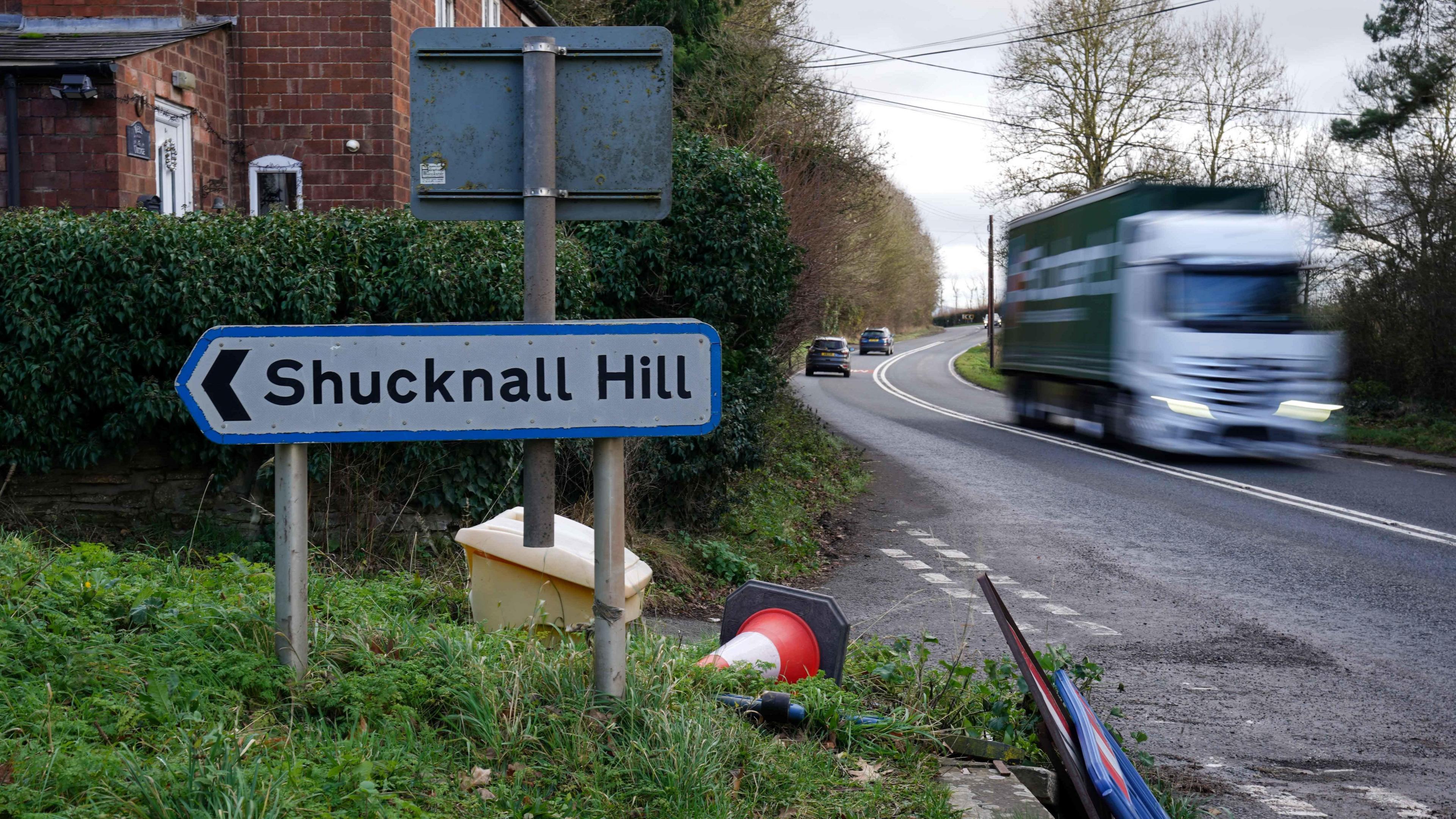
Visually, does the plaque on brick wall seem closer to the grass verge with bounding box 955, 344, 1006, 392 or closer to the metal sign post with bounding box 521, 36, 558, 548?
the metal sign post with bounding box 521, 36, 558, 548

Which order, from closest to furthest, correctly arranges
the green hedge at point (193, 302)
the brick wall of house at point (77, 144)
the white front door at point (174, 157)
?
the green hedge at point (193, 302), the brick wall of house at point (77, 144), the white front door at point (174, 157)

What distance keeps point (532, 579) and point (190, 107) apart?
41.6 ft

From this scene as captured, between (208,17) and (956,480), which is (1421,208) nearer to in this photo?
(956,480)

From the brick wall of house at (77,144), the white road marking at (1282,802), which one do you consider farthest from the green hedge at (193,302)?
the brick wall of house at (77,144)

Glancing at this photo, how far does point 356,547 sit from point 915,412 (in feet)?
73.1

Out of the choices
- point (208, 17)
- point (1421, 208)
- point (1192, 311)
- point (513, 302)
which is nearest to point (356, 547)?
point (513, 302)

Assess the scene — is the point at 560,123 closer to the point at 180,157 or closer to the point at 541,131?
the point at 541,131

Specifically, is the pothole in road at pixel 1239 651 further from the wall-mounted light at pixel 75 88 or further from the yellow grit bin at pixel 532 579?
the wall-mounted light at pixel 75 88

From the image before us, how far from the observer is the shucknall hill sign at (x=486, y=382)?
3.48 metres

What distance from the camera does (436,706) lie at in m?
3.62

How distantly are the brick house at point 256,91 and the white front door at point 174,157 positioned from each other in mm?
17

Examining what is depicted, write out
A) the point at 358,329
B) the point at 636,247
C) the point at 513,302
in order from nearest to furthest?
1. the point at 358,329
2. the point at 513,302
3. the point at 636,247

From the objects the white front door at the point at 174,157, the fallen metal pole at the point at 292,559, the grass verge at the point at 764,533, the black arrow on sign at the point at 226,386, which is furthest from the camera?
the white front door at the point at 174,157

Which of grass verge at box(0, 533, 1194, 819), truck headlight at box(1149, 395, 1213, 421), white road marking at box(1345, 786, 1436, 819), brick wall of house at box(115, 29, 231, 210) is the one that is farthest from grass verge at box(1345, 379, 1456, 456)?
brick wall of house at box(115, 29, 231, 210)
